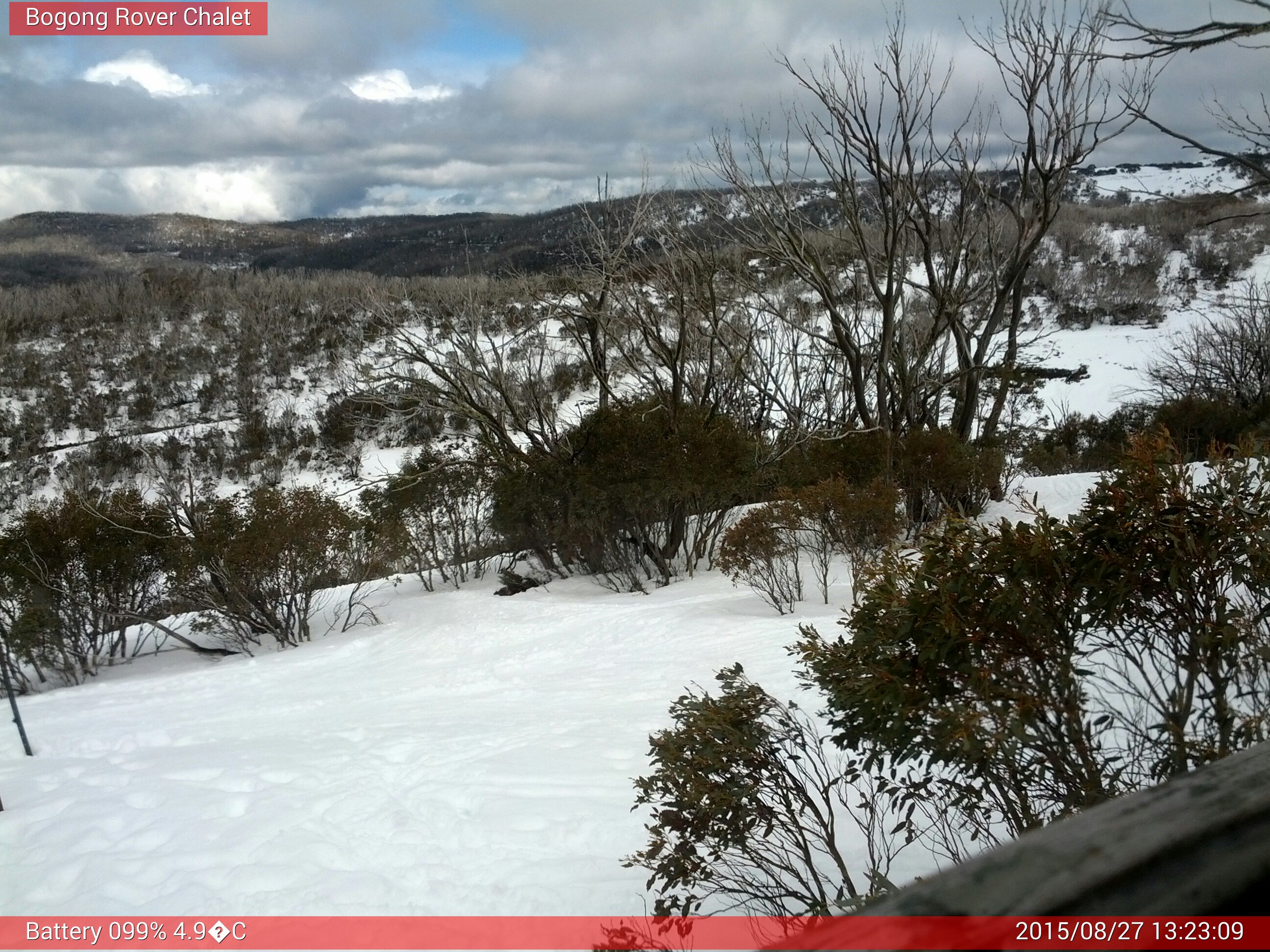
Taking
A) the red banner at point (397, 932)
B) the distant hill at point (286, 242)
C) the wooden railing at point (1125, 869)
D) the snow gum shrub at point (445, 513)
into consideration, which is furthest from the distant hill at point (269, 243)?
the wooden railing at point (1125, 869)

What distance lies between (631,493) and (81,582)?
7.07m

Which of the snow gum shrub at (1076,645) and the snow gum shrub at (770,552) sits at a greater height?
the snow gum shrub at (1076,645)

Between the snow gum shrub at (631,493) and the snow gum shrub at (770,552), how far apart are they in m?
2.29

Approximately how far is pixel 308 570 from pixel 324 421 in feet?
76.0

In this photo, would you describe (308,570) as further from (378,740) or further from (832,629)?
(832,629)

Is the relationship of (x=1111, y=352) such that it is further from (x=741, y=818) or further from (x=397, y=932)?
(x=397, y=932)

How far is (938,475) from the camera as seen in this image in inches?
444

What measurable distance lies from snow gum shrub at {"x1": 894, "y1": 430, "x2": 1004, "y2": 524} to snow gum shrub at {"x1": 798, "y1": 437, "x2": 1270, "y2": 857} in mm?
Result: 8749

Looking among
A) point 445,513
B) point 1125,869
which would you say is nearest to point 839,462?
point 445,513

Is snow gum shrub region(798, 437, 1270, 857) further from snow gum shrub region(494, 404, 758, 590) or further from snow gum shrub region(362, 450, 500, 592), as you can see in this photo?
snow gum shrub region(362, 450, 500, 592)

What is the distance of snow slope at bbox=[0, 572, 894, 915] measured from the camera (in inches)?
141

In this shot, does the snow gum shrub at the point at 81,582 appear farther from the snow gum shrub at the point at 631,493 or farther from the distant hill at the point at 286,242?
the distant hill at the point at 286,242

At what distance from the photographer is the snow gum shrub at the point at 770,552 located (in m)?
9.01

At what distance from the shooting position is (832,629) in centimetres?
681
